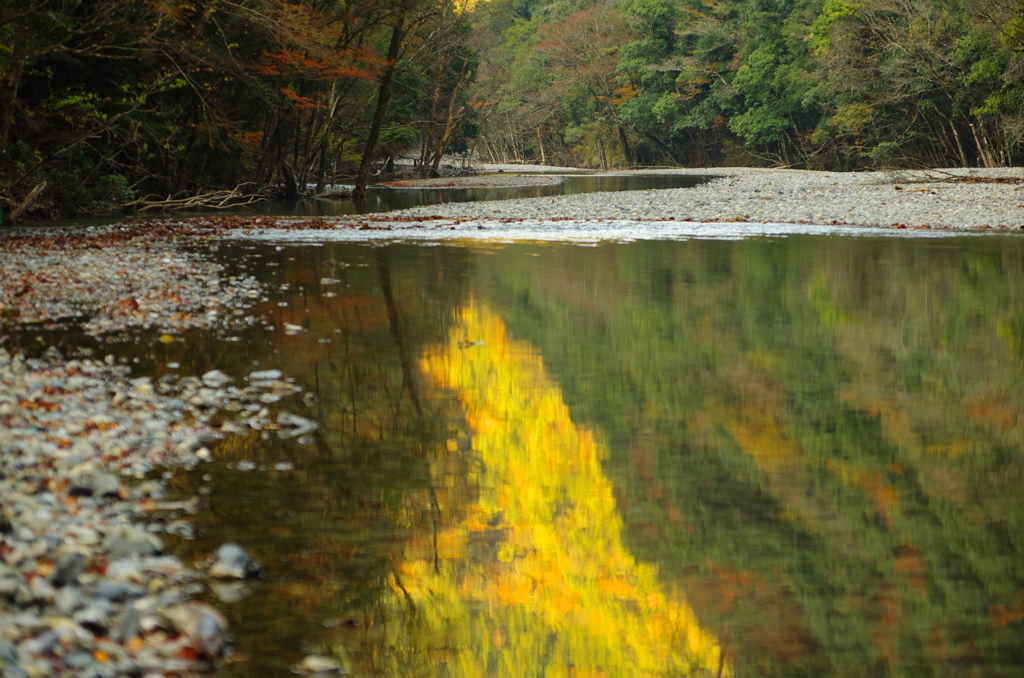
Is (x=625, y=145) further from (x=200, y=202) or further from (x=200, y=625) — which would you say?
(x=200, y=625)

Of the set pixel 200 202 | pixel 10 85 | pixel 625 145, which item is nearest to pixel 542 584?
pixel 10 85

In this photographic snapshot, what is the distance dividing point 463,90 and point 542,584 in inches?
1979

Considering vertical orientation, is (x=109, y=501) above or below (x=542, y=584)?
above

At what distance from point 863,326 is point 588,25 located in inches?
2628

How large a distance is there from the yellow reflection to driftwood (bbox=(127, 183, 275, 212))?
762 inches

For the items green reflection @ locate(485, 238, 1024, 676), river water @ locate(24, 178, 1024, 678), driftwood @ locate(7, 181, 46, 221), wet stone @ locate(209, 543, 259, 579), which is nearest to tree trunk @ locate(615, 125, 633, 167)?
driftwood @ locate(7, 181, 46, 221)

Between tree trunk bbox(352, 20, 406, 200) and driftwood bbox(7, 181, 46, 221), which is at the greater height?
tree trunk bbox(352, 20, 406, 200)

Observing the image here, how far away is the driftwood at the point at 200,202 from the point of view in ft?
76.9

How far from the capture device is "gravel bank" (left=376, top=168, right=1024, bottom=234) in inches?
760

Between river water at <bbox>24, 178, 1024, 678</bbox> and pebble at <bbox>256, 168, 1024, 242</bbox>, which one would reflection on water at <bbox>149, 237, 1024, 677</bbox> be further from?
pebble at <bbox>256, 168, 1024, 242</bbox>

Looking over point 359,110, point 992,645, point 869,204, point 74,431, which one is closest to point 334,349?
point 74,431

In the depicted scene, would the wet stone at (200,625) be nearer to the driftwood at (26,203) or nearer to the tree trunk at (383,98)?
the driftwood at (26,203)

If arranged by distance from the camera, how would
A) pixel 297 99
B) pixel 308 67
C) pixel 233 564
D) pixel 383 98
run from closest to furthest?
pixel 233 564 → pixel 308 67 → pixel 297 99 → pixel 383 98

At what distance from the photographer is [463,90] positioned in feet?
171
